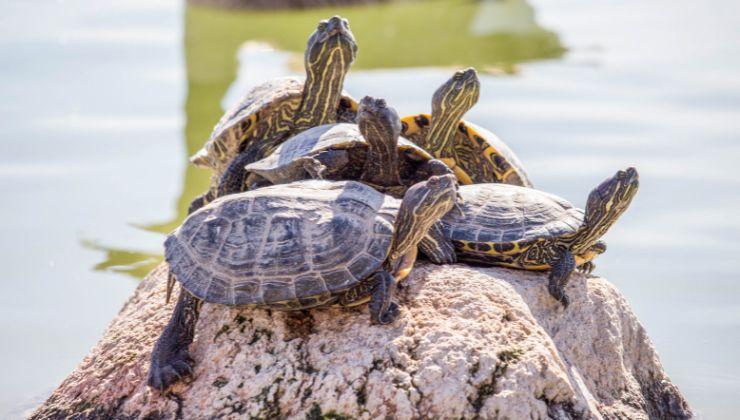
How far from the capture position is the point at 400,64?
43.9ft

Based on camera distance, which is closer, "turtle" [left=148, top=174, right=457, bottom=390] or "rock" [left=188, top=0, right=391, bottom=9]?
"turtle" [left=148, top=174, right=457, bottom=390]

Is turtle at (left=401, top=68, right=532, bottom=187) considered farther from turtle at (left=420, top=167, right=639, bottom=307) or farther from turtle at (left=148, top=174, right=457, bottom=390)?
turtle at (left=148, top=174, right=457, bottom=390)

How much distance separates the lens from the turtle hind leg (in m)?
3.83

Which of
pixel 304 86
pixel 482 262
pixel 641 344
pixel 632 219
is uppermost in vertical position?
pixel 304 86

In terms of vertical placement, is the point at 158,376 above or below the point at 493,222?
below

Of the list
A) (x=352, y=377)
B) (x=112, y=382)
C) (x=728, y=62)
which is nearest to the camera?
(x=352, y=377)

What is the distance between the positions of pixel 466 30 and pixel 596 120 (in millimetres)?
6385

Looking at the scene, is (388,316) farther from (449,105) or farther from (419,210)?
(449,105)

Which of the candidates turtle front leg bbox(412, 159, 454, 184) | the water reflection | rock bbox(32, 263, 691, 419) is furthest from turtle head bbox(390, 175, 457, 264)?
the water reflection

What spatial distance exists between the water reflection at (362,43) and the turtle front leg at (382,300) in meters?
5.94

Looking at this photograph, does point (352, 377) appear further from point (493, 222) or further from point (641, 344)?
point (641, 344)

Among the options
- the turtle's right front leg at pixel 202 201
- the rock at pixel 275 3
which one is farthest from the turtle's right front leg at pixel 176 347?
the rock at pixel 275 3

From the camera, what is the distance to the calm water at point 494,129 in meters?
6.74

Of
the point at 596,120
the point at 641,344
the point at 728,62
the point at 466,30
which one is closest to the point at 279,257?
the point at 641,344
